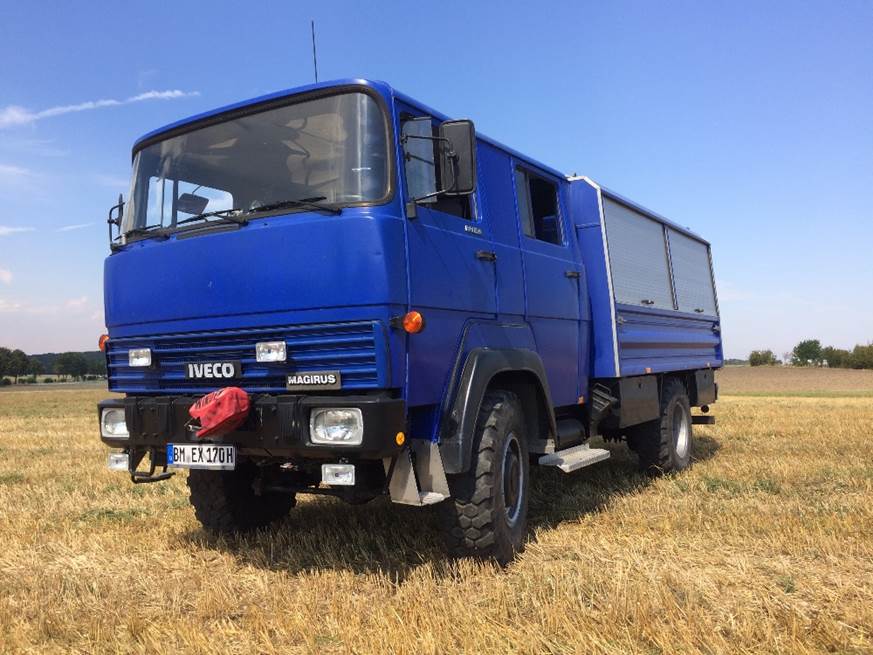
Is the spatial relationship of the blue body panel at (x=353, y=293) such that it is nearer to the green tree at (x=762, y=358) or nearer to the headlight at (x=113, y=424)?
the headlight at (x=113, y=424)

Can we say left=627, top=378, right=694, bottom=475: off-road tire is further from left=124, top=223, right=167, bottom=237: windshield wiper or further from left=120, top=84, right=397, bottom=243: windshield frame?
left=124, top=223, right=167, bottom=237: windshield wiper

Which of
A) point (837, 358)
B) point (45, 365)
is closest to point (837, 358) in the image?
point (837, 358)

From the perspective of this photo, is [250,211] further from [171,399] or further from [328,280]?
[171,399]

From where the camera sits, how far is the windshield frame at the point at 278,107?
3.96m

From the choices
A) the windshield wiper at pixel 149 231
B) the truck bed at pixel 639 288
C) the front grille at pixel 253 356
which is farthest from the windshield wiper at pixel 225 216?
the truck bed at pixel 639 288

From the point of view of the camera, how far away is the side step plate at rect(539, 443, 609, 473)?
5.25m

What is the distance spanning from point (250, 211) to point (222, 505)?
2.32 m

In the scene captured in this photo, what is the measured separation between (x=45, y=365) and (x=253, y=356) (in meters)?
154

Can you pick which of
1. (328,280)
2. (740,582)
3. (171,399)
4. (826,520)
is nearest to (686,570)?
(740,582)

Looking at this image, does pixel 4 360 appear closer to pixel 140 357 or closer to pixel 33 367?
pixel 33 367

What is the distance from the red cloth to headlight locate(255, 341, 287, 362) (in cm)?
22

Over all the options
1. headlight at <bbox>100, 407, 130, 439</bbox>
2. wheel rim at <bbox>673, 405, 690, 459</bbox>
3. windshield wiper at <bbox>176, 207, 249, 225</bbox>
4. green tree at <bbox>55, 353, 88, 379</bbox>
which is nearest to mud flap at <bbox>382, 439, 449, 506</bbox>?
windshield wiper at <bbox>176, 207, 249, 225</bbox>

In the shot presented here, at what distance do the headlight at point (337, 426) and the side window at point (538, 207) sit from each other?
2.33 m

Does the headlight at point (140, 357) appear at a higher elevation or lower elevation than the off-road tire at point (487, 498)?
higher
